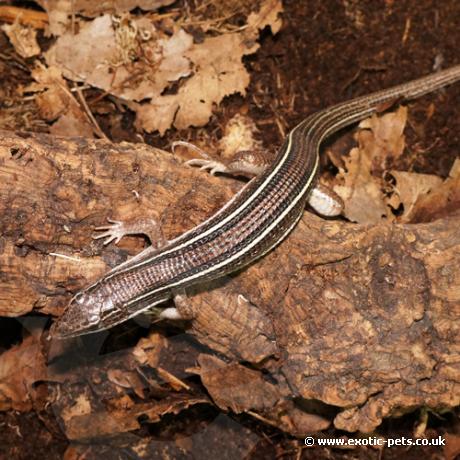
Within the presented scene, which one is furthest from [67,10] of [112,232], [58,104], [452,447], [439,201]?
[452,447]

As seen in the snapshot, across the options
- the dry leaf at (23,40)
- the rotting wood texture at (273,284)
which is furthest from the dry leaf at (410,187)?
the dry leaf at (23,40)

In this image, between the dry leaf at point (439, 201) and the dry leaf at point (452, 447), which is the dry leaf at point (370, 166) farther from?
the dry leaf at point (452, 447)

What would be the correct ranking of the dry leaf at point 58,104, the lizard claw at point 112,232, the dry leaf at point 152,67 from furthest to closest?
the dry leaf at point 152,67 → the dry leaf at point 58,104 → the lizard claw at point 112,232

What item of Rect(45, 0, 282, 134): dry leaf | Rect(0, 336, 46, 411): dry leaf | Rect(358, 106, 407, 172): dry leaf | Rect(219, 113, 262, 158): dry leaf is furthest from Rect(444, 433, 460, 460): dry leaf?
Rect(45, 0, 282, 134): dry leaf

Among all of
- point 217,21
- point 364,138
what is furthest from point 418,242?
point 217,21

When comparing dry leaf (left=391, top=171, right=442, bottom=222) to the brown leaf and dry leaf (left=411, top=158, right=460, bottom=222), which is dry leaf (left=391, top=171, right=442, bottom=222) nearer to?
dry leaf (left=411, top=158, right=460, bottom=222)
